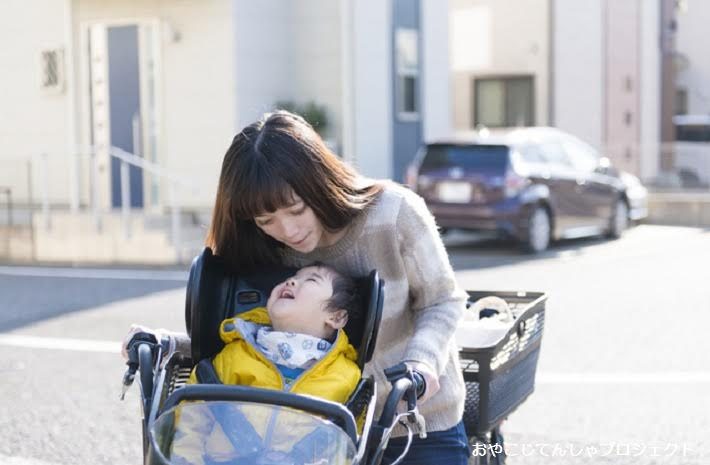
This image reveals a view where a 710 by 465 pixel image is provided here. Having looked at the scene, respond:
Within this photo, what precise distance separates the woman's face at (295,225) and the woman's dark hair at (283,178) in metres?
0.02

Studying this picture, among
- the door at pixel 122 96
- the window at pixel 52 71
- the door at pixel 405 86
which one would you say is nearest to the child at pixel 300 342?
the door at pixel 122 96

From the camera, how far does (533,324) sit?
12.9ft

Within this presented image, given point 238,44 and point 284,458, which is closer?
point 284,458

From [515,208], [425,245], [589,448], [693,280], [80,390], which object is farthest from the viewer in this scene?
[515,208]

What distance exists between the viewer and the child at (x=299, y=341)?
2.83 m

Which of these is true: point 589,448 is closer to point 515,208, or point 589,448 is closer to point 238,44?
point 515,208

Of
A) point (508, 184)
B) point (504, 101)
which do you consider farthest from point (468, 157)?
point (504, 101)

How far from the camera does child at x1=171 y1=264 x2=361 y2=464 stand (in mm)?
2832

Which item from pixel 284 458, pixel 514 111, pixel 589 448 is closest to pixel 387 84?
pixel 514 111

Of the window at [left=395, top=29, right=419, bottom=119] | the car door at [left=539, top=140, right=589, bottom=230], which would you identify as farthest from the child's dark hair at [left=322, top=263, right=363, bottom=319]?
the window at [left=395, top=29, right=419, bottom=119]

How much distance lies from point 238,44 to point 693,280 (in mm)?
8008

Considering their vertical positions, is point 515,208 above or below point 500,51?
below

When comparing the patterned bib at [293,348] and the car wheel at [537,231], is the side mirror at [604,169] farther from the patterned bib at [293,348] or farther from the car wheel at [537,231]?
the patterned bib at [293,348]

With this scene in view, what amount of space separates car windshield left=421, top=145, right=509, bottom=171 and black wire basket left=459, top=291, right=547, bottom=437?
35.2 ft
